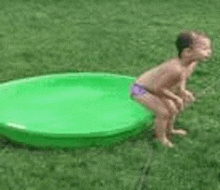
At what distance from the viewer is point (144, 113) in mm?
3459

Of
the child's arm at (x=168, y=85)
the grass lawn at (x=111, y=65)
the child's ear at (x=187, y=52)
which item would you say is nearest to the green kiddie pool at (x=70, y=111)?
the grass lawn at (x=111, y=65)

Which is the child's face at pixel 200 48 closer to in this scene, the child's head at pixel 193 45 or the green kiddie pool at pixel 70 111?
the child's head at pixel 193 45

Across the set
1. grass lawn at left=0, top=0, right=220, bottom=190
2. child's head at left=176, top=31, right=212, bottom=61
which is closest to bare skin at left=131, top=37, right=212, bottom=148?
child's head at left=176, top=31, right=212, bottom=61

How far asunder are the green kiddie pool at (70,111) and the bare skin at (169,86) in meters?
0.15

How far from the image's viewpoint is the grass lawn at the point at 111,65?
9.04 ft

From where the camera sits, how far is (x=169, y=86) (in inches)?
116

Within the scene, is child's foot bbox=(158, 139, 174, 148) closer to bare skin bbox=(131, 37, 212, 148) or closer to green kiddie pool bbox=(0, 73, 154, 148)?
bare skin bbox=(131, 37, 212, 148)

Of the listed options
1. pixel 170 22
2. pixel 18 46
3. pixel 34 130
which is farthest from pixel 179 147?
pixel 170 22

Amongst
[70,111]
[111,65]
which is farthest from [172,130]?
[111,65]

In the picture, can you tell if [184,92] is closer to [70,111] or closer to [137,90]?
[137,90]

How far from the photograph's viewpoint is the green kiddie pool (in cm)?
298

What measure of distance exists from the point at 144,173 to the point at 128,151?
0.27m

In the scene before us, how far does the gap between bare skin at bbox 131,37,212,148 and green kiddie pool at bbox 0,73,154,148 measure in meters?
0.15

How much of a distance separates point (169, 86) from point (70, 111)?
36.0 inches
